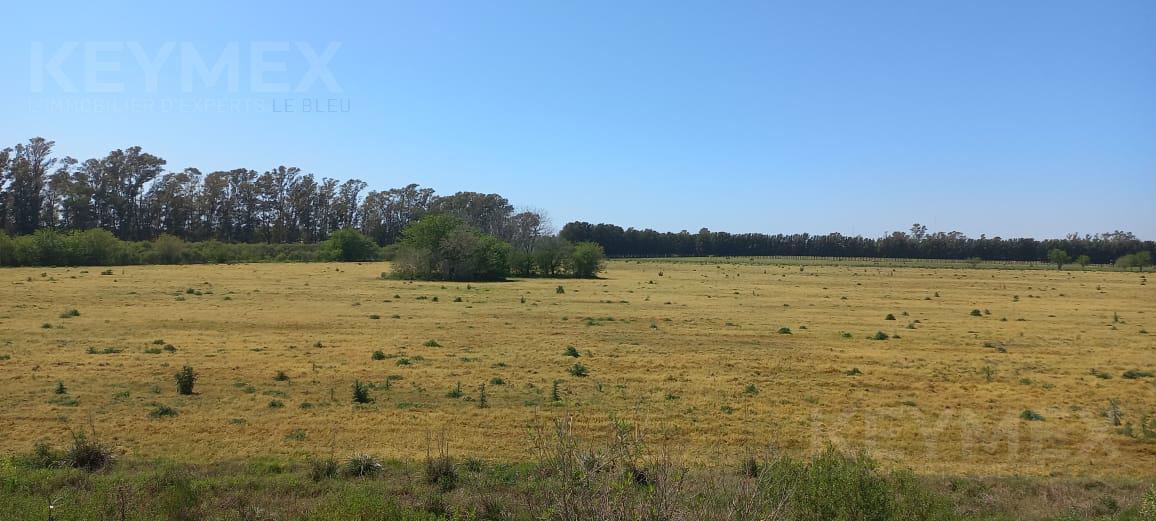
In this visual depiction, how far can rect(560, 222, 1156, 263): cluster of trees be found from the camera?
160 metres

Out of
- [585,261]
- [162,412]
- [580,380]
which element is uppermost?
[585,261]

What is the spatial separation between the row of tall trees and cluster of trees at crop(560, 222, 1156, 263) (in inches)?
1199

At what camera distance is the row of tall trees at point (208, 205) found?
330ft

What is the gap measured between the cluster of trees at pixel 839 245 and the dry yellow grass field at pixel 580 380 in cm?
12274

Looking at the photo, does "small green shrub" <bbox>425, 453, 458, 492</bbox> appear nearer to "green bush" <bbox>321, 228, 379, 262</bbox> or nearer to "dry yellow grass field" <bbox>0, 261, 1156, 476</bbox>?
"dry yellow grass field" <bbox>0, 261, 1156, 476</bbox>

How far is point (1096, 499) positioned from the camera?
9.57 metres

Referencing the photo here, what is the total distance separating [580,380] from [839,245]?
179 metres

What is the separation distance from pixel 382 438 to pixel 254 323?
67.9ft

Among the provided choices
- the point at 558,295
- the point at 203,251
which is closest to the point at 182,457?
the point at 558,295

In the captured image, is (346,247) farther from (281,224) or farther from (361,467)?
(361,467)

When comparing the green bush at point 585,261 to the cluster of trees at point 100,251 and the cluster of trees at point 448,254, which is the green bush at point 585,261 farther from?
the cluster of trees at point 100,251

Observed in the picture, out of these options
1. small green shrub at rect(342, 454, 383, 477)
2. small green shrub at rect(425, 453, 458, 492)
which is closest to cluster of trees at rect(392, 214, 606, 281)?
small green shrub at rect(342, 454, 383, 477)

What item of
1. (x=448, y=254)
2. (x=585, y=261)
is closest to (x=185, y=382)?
(x=448, y=254)

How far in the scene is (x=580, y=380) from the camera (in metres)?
18.6
